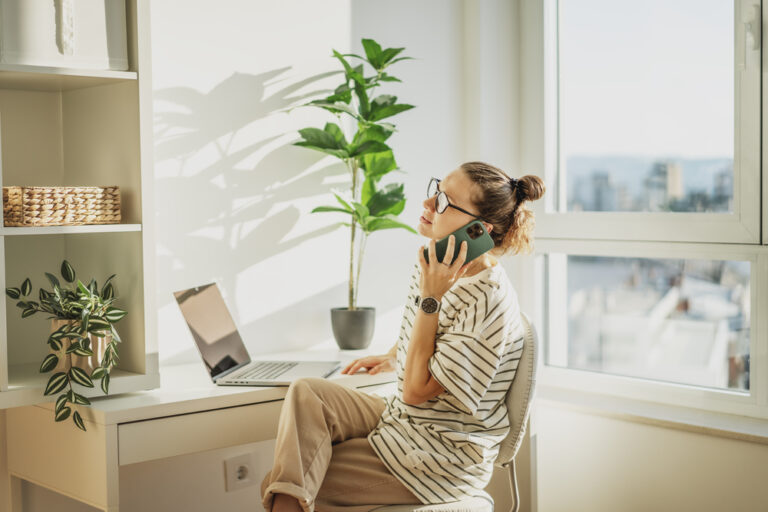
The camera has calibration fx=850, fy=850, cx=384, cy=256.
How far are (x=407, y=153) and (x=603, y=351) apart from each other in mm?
939

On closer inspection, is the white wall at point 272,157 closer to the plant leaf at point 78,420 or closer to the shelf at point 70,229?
the shelf at point 70,229

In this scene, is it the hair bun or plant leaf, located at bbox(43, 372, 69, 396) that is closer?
plant leaf, located at bbox(43, 372, 69, 396)

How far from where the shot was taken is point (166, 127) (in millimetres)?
2338

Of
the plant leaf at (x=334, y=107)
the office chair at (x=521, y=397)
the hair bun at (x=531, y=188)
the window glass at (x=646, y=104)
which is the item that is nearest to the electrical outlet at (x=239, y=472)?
the office chair at (x=521, y=397)

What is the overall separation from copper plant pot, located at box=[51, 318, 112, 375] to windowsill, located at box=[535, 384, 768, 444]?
147 cm

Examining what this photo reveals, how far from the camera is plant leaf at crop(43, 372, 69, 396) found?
181 centimetres

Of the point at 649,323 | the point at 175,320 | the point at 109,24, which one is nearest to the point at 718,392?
the point at 649,323

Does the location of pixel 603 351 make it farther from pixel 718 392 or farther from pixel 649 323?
pixel 718 392

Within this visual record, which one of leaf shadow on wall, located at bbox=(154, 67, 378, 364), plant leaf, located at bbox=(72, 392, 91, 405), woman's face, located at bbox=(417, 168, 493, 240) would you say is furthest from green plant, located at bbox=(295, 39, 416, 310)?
plant leaf, located at bbox=(72, 392, 91, 405)

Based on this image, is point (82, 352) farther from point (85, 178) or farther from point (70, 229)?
point (85, 178)

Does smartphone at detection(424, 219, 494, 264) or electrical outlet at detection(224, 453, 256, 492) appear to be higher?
smartphone at detection(424, 219, 494, 264)

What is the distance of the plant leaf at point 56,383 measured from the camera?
181 cm

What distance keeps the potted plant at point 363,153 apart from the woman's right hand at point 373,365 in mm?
294

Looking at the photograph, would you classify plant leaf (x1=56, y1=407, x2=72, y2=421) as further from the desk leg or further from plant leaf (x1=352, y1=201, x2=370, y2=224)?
plant leaf (x1=352, y1=201, x2=370, y2=224)
